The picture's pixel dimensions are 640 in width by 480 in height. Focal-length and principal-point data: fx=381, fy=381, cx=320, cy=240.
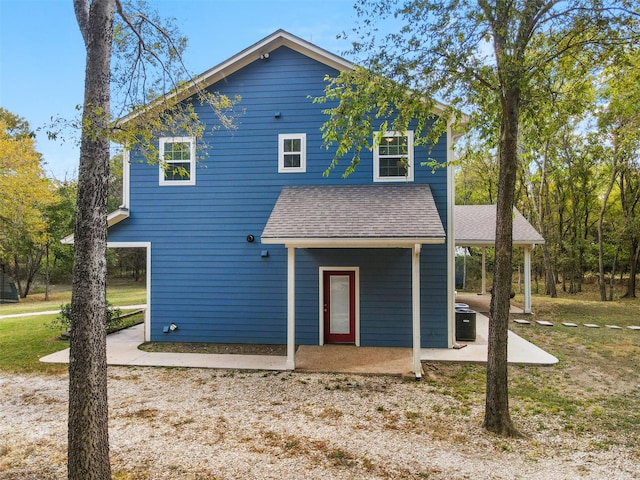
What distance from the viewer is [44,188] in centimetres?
2014

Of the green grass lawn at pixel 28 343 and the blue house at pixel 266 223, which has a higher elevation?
the blue house at pixel 266 223

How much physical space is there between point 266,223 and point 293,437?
17.7 feet

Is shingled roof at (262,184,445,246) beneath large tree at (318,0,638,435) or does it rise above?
beneath

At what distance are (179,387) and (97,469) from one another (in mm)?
3429

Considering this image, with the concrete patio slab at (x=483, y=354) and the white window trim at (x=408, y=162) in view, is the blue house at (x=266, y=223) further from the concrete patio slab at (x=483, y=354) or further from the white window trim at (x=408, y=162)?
the concrete patio slab at (x=483, y=354)

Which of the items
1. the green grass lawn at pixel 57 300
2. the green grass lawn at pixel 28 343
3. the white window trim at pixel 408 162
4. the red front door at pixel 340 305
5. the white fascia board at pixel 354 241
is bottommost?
the green grass lawn at pixel 57 300

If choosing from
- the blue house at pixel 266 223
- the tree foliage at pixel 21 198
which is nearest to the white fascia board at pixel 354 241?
the blue house at pixel 266 223

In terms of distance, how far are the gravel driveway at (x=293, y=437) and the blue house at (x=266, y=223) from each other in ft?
8.44

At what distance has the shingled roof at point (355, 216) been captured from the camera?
24.7ft

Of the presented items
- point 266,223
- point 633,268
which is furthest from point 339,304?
point 633,268

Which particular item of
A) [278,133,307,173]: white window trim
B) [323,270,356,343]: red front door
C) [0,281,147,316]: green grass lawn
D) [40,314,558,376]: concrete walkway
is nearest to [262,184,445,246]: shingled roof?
[278,133,307,173]: white window trim

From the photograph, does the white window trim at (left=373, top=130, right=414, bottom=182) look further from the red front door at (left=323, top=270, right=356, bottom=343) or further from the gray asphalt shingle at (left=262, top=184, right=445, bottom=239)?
the red front door at (left=323, top=270, right=356, bottom=343)

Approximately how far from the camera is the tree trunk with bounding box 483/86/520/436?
500 centimetres

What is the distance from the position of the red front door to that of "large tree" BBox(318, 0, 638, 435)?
4.45 meters
